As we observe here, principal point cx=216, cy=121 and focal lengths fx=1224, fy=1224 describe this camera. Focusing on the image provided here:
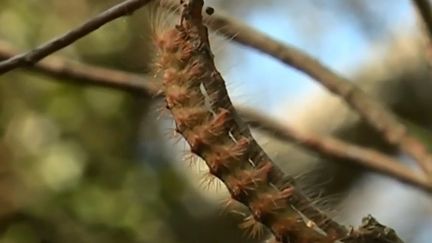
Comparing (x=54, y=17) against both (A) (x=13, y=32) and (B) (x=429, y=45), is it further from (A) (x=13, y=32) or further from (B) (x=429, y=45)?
(B) (x=429, y=45)

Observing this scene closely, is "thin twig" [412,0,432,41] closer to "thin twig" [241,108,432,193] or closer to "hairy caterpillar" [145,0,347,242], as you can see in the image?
"thin twig" [241,108,432,193]

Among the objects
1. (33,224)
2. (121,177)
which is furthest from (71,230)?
(121,177)

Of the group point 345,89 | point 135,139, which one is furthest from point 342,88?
point 135,139

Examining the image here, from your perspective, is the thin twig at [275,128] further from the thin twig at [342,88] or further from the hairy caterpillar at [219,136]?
the hairy caterpillar at [219,136]

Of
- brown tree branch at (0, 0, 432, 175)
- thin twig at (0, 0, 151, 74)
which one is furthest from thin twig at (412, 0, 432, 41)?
thin twig at (0, 0, 151, 74)

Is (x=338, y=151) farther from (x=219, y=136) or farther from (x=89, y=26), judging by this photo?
(x=89, y=26)

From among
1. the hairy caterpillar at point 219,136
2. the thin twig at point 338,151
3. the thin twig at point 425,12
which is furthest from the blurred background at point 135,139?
the hairy caterpillar at point 219,136
